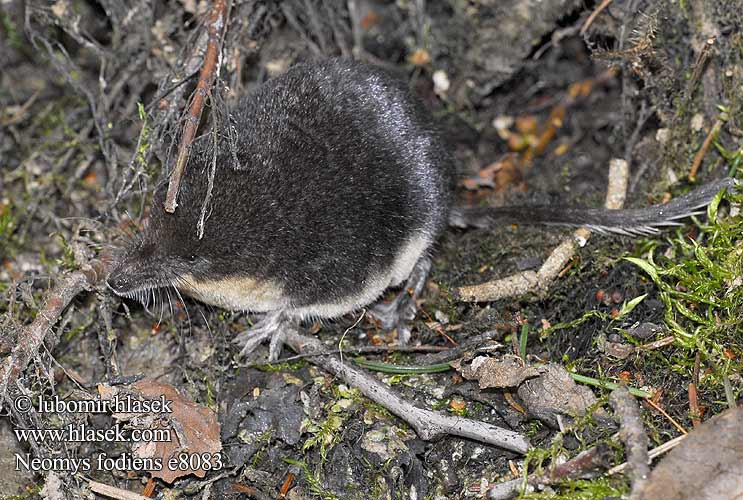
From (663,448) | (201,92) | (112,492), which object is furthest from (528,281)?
(112,492)

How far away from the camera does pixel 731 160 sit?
10.2ft

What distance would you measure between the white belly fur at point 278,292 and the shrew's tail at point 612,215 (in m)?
0.39

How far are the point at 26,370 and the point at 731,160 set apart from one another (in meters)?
2.71

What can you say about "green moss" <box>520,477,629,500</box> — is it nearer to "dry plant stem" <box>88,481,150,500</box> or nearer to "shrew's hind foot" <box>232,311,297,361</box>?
"shrew's hind foot" <box>232,311,297,361</box>

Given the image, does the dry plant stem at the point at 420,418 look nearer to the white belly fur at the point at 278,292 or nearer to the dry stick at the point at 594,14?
the white belly fur at the point at 278,292

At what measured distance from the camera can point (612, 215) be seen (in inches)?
120

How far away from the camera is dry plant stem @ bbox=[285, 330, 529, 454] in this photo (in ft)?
8.29

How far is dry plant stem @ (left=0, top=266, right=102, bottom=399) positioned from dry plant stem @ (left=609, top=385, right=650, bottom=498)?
1842mm

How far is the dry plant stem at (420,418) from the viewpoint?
8.29 feet

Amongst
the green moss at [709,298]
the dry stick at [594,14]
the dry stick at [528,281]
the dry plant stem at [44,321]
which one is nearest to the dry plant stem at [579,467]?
the green moss at [709,298]

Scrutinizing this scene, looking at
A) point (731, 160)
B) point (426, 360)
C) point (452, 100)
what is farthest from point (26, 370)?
point (731, 160)

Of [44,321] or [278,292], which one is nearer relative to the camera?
[44,321]

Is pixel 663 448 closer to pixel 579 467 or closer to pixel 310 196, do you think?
pixel 579 467

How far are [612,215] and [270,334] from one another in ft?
4.57
